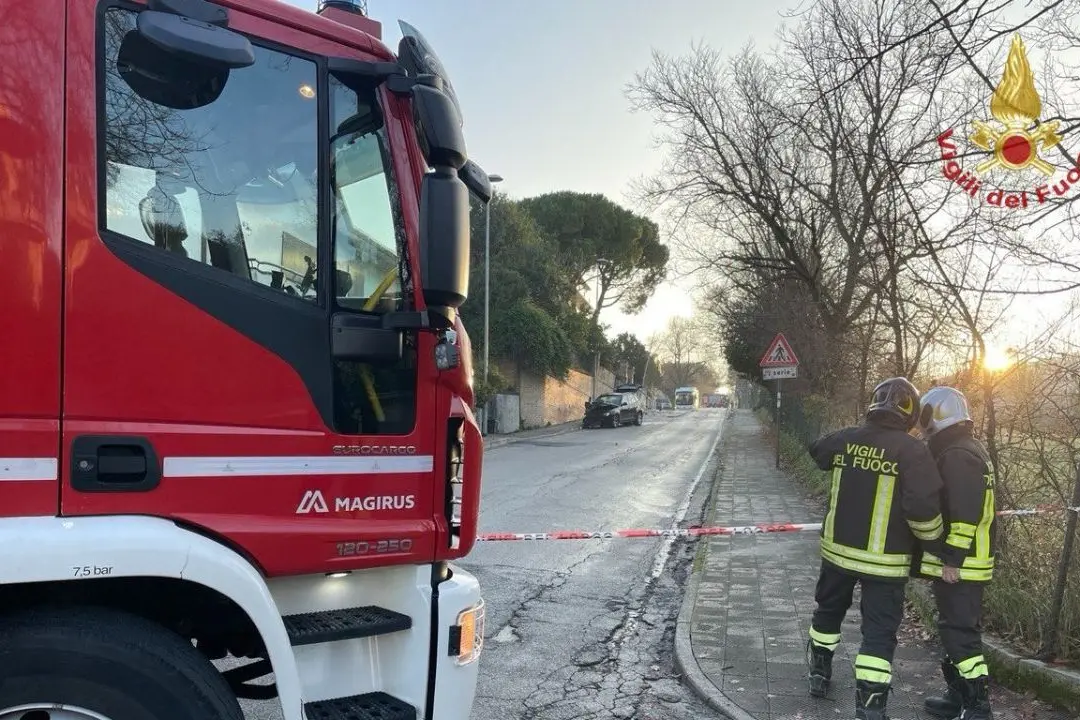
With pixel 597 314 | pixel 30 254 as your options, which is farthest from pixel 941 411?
pixel 597 314

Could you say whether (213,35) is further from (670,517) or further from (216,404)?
(670,517)

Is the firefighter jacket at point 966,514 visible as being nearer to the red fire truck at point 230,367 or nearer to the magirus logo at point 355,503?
the red fire truck at point 230,367

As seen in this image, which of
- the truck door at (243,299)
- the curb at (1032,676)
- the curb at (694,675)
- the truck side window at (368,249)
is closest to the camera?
the truck door at (243,299)

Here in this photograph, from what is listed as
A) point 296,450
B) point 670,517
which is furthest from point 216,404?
point 670,517

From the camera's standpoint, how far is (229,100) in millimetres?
2533

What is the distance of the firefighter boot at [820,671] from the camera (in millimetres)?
4406

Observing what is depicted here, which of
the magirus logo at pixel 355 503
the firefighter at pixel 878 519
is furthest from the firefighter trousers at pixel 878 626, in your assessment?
the magirus logo at pixel 355 503

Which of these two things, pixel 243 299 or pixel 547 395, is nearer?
pixel 243 299

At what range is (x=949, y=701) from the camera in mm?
4160

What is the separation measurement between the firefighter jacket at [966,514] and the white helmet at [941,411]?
12 cm

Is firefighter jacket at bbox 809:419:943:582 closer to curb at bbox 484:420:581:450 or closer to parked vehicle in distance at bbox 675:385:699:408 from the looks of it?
curb at bbox 484:420:581:450

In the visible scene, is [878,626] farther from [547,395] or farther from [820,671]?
[547,395]

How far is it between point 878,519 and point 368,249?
290cm

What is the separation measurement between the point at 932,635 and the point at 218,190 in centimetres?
511
